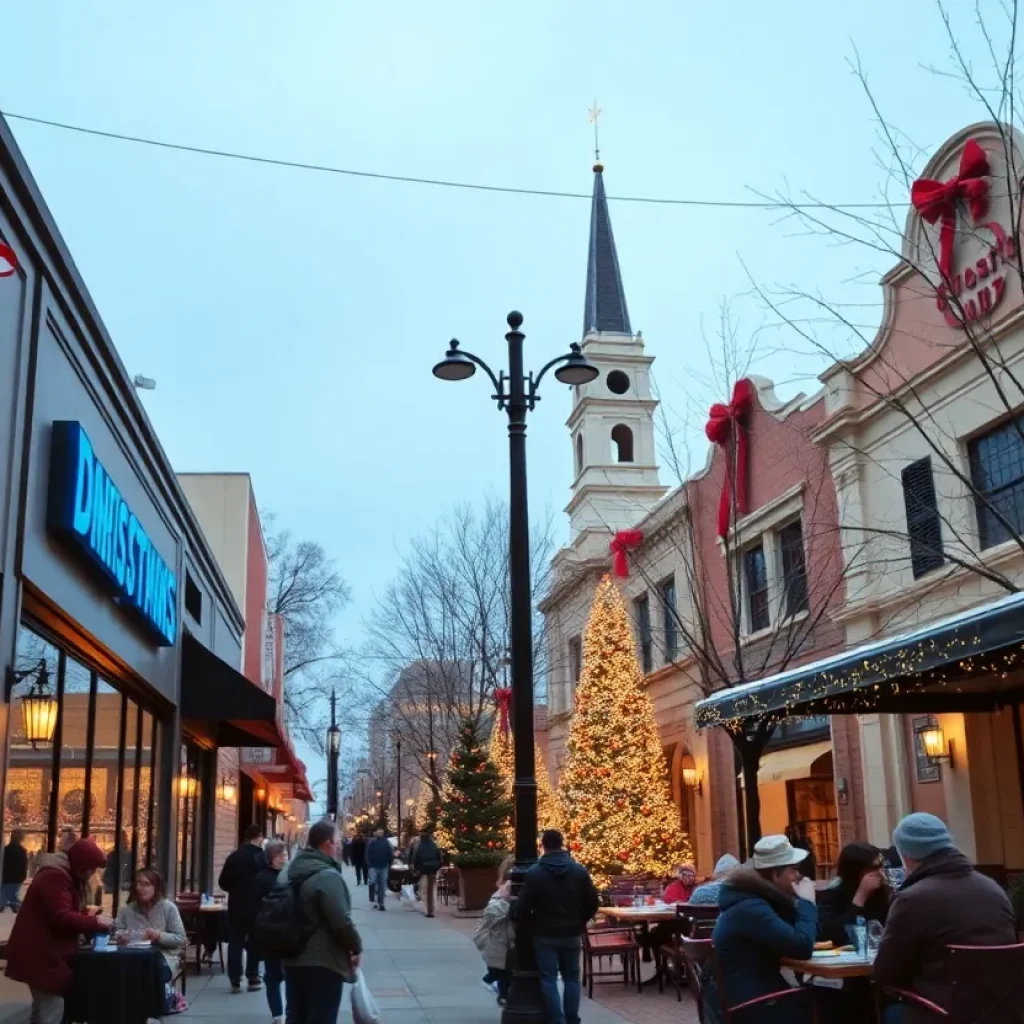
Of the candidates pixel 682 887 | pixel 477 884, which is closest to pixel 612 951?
pixel 682 887

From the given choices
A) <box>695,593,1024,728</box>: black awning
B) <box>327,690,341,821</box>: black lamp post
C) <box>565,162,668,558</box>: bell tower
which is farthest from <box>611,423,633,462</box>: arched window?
<box>695,593,1024,728</box>: black awning

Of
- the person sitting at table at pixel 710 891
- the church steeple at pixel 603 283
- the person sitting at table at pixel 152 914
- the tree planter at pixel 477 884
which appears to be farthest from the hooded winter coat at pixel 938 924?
the church steeple at pixel 603 283

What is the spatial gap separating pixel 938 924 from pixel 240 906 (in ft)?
32.6

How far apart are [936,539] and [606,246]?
3384cm

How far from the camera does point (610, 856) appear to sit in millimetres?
24656

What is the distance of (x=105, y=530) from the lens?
1148cm

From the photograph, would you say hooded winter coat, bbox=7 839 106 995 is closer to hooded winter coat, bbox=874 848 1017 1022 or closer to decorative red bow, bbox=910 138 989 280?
hooded winter coat, bbox=874 848 1017 1022

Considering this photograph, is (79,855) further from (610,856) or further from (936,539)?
(610,856)

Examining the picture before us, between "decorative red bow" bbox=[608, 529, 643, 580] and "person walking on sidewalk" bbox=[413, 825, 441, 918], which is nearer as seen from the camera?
"person walking on sidewalk" bbox=[413, 825, 441, 918]

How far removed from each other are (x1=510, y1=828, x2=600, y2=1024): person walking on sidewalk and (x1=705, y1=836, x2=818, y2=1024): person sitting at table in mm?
3320

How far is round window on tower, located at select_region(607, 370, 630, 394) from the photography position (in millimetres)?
44812

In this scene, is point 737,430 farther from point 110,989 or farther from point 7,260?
point 110,989

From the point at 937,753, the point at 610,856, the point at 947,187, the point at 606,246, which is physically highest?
the point at 606,246

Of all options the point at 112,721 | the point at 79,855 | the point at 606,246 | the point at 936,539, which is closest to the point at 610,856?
the point at 936,539
